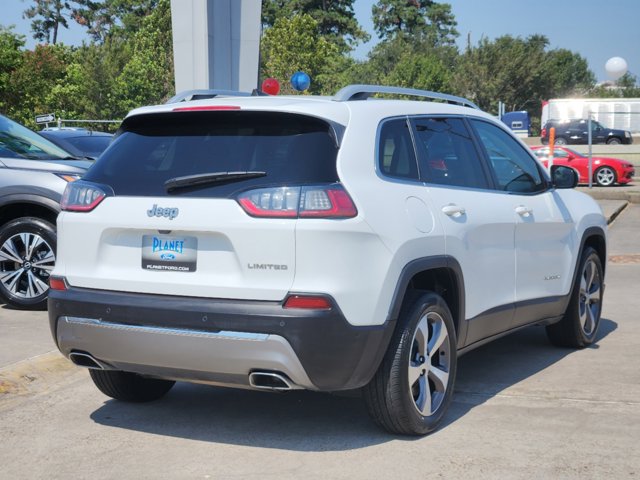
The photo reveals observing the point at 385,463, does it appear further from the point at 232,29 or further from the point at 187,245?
the point at 232,29

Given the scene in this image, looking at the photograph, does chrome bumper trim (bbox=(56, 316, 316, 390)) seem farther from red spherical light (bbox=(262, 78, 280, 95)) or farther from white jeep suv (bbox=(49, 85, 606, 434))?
red spherical light (bbox=(262, 78, 280, 95))

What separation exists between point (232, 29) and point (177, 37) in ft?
2.78

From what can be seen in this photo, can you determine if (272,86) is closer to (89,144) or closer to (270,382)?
(270,382)

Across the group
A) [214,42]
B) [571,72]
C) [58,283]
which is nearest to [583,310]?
[58,283]

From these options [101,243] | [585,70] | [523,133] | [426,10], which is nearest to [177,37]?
[101,243]

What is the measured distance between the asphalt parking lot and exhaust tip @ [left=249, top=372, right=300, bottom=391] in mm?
377

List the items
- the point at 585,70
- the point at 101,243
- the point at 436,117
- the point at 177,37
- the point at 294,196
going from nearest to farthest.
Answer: the point at 294,196, the point at 101,243, the point at 436,117, the point at 177,37, the point at 585,70

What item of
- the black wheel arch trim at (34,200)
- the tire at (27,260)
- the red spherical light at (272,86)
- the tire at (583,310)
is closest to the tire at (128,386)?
the tire at (583,310)

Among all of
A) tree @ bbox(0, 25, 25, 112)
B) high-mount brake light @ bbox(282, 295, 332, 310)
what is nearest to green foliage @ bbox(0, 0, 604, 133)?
tree @ bbox(0, 25, 25, 112)

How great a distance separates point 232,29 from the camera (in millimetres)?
15211

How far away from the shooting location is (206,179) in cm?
470

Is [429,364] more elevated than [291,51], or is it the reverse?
[291,51]

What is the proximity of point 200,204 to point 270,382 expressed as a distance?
887 millimetres

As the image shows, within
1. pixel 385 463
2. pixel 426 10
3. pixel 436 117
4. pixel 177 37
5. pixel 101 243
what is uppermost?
pixel 426 10
